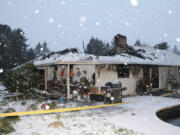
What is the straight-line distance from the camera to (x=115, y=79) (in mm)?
12094

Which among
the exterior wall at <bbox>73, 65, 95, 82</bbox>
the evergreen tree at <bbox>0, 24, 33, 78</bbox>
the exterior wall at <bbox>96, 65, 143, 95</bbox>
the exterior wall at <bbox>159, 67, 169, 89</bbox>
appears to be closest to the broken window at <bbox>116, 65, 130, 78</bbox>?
the exterior wall at <bbox>96, 65, 143, 95</bbox>

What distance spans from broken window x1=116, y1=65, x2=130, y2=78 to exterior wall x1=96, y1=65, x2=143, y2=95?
0.31 m

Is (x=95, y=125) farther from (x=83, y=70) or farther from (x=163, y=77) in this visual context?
(x=163, y=77)

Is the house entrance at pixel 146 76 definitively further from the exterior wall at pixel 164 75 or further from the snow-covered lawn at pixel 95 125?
the snow-covered lawn at pixel 95 125

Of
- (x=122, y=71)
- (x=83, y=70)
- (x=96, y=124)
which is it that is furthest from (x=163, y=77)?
(x=96, y=124)

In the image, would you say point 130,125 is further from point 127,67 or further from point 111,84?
point 127,67

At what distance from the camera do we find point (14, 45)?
4416 cm

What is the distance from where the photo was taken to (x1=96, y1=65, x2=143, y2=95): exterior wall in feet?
37.4

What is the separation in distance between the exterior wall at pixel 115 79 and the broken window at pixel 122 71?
0.31m

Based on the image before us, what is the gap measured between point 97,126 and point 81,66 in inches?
314

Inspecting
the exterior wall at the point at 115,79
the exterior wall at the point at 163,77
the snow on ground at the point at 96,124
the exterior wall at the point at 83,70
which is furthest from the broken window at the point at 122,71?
the snow on ground at the point at 96,124

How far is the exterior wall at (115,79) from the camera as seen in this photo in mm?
11414

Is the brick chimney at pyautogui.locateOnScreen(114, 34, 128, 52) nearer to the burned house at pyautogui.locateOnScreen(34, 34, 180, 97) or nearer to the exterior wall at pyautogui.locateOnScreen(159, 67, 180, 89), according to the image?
the burned house at pyautogui.locateOnScreen(34, 34, 180, 97)

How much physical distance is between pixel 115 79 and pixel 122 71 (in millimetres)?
962
